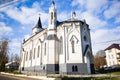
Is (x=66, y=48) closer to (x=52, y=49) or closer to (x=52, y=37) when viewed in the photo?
(x=52, y=49)

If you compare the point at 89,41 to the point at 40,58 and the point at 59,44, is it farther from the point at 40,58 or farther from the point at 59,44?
the point at 40,58

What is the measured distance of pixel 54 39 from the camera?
119 feet

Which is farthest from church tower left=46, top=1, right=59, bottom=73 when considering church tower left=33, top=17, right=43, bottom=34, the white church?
church tower left=33, top=17, right=43, bottom=34

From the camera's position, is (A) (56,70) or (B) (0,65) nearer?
(A) (56,70)

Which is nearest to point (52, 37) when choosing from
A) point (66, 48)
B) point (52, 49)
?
point (52, 49)

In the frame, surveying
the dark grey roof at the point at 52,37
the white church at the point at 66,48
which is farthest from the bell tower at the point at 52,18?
the dark grey roof at the point at 52,37

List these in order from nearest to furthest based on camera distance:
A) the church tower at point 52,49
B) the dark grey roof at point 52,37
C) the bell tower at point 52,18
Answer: the church tower at point 52,49, the dark grey roof at point 52,37, the bell tower at point 52,18

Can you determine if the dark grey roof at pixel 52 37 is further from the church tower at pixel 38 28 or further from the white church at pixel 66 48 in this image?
the church tower at pixel 38 28

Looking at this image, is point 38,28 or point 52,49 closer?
point 52,49

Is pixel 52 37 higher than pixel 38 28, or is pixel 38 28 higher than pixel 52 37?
pixel 38 28

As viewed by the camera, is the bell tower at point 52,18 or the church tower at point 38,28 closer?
the bell tower at point 52,18

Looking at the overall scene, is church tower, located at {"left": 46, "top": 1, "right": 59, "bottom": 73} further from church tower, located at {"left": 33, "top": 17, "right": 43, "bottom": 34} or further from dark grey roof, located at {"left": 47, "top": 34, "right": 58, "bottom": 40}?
church tower, located at {"left": 33, "top": 17, "right": 43, "bottom": 34}

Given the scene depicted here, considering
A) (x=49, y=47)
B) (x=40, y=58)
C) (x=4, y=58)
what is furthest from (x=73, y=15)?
(x=4, y=58)

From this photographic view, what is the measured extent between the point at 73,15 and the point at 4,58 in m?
30.2
